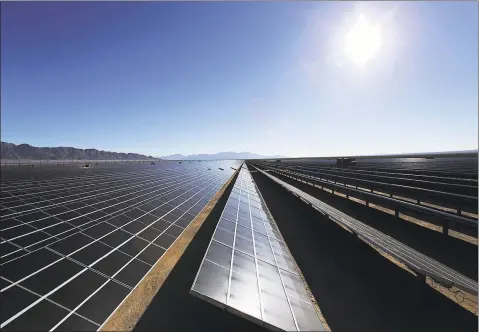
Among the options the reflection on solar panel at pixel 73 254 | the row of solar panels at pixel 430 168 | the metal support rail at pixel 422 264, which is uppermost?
the row of solar panels at pixel 430 168

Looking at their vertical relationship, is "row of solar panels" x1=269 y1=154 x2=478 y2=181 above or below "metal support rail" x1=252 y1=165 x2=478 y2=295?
above

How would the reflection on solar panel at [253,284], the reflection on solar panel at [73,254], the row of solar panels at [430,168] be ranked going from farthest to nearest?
the row of solar panels at [430,168]
the reflection on solar panel at [73,254]
the reflection on solar panel at [253,284]

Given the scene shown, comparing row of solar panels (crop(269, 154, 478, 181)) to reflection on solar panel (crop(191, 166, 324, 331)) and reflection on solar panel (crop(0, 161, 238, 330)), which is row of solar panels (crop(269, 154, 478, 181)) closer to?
reflection on solar panel (crop(191, 166, 324, 331))

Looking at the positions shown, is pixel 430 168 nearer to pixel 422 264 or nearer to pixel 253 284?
pixel 422 264

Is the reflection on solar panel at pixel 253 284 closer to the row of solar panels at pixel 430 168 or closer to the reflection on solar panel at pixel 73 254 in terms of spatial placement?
the reflection on solar panel at pixel 73 254

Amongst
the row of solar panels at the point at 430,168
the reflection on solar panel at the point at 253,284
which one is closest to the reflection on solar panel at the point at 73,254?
the reflection on solar panel at the point at 253,284

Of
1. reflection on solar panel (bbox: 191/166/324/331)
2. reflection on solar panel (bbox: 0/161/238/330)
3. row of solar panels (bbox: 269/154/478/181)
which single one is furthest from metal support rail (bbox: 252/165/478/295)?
row of solar panels (bbox: 269/154/478/181)
